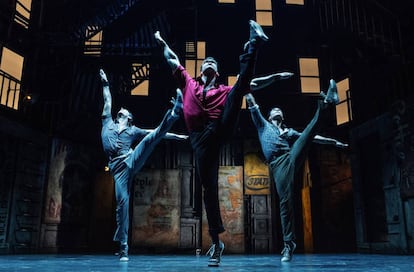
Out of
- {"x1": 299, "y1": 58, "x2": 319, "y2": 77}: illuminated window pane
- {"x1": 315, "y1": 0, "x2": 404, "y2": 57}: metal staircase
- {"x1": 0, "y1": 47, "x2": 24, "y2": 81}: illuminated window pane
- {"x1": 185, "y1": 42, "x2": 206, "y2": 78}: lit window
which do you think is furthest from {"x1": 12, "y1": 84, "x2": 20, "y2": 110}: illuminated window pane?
{"x1": 299, "y1": 58, "x2": 319, "y2": 77}: illuminated window pane

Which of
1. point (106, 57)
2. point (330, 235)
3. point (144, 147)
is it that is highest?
point (106, 57)

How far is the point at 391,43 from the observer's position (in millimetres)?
9727

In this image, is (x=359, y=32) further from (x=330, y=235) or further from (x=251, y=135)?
(x=330, y=235)

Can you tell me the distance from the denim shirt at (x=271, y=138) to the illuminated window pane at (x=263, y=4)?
38.1 feet

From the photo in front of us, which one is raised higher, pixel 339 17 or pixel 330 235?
pixel 339 17

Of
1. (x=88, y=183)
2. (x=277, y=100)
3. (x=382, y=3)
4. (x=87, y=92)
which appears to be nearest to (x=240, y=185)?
(x=277, y=100)

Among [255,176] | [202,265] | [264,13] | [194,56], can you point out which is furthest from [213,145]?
[264,13]

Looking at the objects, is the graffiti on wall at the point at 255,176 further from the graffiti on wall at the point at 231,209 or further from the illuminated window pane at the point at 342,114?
the illuminated window pane at the point at 342,114

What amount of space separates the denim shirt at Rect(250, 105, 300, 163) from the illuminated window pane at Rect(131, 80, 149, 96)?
384 inches

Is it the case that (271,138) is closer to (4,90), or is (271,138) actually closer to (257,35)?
(257,35)

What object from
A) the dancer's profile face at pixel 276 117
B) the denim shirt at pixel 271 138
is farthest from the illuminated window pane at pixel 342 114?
the denim shirt at pixel 271 138

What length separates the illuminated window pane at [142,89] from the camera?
15.1m

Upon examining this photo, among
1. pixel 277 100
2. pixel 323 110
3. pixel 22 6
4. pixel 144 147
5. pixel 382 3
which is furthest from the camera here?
pixel 277 100

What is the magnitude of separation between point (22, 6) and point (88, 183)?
21.5 feet
